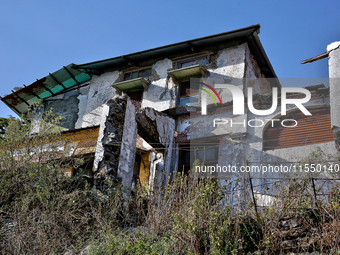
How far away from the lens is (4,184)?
8.31m

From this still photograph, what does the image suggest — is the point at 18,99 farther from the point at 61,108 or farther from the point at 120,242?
the point at 120,242

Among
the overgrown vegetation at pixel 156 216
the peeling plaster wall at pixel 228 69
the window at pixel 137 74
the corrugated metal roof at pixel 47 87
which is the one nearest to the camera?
the overgrown vegetation at pixel 156 216

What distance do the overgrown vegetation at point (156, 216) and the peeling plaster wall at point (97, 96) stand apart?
497 centimetres

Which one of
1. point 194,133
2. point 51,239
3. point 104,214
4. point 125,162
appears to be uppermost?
point 194,133

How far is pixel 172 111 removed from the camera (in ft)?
40.5

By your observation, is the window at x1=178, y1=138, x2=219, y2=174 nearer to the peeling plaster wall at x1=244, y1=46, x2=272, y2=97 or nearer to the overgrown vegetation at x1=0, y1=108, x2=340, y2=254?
the peeling plaster wall at x1=244, y1=46, x2=272, y2=97

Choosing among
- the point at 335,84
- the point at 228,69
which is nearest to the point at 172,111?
the point at 228,69

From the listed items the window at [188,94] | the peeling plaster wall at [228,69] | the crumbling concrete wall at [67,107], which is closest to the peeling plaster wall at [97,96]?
the crumbling concrete wall at [67,107]

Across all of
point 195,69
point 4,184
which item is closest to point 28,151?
point 4,184

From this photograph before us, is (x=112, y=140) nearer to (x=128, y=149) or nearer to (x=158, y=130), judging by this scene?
(x=128, y=149)

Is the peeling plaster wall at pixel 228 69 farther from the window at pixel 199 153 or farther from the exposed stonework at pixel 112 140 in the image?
the exposed stonework at pixel 112 140

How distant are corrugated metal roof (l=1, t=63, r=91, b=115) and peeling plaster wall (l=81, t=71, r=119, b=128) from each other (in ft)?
3.24

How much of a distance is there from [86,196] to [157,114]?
13.4 ft

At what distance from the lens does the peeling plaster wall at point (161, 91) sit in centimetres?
1281
